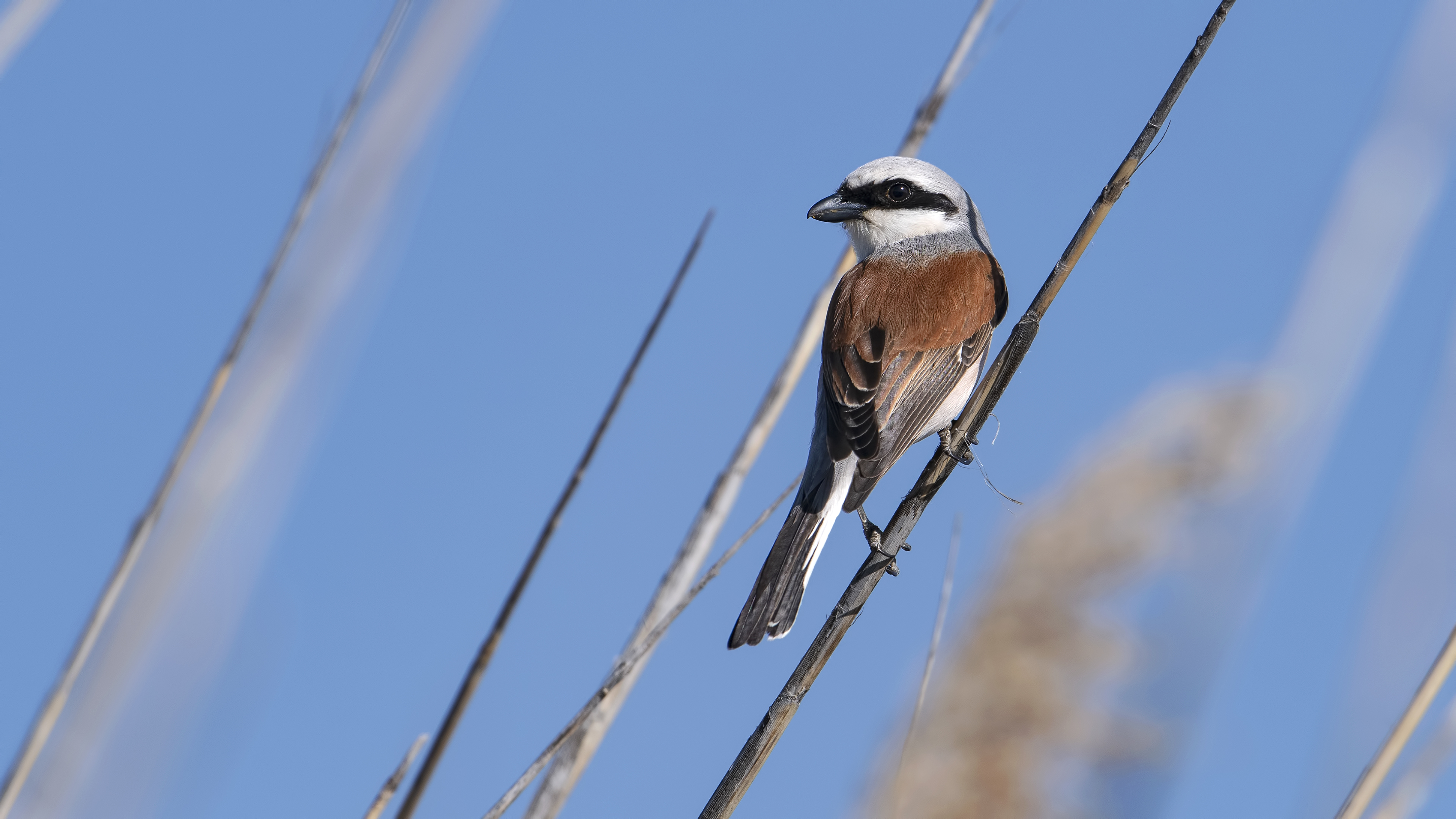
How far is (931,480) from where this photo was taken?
1922 mm

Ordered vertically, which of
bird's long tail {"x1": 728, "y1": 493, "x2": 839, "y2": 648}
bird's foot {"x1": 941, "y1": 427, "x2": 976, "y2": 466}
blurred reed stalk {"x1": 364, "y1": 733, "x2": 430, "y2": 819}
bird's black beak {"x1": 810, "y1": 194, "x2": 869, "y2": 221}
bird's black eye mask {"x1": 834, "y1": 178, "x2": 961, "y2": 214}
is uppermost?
bird's black eye mask {"x1": 834, "y1": 178, "x2": 961, "y2": 214}

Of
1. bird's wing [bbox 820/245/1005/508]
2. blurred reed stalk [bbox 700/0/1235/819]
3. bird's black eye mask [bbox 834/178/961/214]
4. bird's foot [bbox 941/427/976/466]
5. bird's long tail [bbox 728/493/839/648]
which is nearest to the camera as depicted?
blurred reed stalk [bbox 700/0/1235/819]

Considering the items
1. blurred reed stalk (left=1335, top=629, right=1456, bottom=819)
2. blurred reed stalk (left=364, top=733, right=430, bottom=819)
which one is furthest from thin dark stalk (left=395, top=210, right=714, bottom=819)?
blurred reed stalk (left=1335, top=629, right=1456, bottom=819)

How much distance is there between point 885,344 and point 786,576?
0.76 meters

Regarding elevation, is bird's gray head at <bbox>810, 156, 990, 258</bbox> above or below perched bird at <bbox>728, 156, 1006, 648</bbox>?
above

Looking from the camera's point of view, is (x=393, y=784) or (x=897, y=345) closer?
(x=393, y=784)

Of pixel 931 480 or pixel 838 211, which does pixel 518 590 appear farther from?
pixel 838 211

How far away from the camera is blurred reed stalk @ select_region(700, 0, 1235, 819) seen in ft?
4.91

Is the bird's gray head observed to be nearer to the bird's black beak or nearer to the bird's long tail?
the bird's black beak

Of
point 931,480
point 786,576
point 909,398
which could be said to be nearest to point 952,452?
point 931,480

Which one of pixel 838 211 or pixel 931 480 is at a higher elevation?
pixel 838 211

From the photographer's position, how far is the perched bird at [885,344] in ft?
7.80

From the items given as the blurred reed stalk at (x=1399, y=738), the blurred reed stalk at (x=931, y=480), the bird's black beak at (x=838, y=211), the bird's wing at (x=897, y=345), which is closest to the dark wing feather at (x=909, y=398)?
the bird's wing at (x=897, y=345)

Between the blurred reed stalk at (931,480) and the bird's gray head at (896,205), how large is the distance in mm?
1451
